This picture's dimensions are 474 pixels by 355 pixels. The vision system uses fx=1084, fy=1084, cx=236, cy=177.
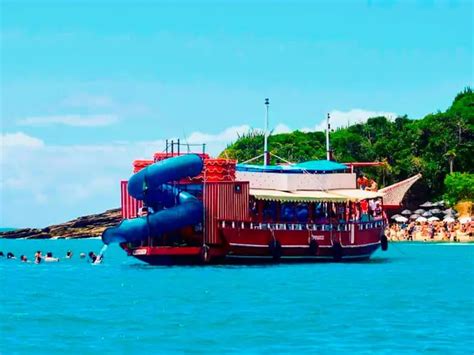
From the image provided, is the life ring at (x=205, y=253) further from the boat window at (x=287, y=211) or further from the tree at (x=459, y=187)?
the tree at (x=459, y=187)

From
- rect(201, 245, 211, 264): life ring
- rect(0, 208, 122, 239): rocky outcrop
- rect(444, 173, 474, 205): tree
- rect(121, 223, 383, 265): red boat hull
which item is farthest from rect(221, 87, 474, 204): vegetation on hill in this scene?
rect(201, 245, 211, 264): life ring

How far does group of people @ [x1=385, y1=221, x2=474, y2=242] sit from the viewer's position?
99062mm

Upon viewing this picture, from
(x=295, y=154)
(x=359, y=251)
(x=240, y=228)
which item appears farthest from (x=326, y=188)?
(x=295, y=154)

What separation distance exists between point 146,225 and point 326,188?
1465cm

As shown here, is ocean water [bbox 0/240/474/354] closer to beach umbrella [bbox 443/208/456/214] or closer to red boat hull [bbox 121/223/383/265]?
red boat hull [bbox 121/223/383/265]

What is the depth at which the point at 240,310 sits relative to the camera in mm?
37312

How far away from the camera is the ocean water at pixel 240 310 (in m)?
29.6

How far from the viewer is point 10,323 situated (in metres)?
34.6

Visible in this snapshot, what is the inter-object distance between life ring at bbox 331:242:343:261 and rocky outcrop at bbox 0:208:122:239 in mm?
86295

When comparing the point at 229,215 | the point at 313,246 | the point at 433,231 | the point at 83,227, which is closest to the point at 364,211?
the point at 313,246

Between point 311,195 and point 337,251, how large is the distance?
12.9 feet

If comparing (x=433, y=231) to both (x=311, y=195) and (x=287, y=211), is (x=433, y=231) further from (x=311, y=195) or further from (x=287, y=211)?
(x=311, y=195)

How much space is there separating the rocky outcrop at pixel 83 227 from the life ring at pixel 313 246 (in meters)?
87.7

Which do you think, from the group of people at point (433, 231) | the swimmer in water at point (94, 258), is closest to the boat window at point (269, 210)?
the swimmer in water at point (94, 258)
